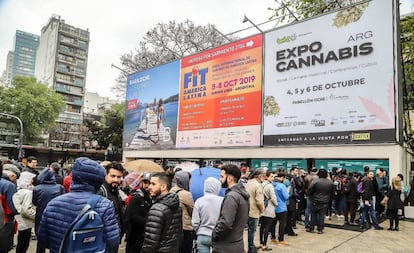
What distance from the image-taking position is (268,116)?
1494cm

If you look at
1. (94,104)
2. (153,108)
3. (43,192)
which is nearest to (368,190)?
(43,192)

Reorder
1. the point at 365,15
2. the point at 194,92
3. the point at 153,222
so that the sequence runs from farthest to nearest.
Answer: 1. the point at 194,92
2. the point at 365,15
3. the point at 153,222

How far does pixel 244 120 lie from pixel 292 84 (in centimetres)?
288

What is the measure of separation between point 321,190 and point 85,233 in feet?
24.2

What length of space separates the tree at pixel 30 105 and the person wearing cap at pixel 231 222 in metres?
42.5

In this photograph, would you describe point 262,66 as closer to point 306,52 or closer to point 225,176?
point 306,52

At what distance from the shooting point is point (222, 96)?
16984 mm

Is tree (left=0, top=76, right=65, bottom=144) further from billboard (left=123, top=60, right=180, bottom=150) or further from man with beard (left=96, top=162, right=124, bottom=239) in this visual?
man with beard (left=96, top=162, right=124, bottom=239)

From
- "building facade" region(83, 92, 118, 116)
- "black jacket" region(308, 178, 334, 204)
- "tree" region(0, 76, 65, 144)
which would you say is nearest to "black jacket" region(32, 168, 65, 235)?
"black jacket" region(308, 178, 334, 204)

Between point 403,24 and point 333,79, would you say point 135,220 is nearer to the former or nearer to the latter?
point 333,79

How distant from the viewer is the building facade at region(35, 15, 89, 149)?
58438mm

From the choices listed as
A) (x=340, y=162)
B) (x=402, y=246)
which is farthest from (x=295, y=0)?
(x=402, y=246)

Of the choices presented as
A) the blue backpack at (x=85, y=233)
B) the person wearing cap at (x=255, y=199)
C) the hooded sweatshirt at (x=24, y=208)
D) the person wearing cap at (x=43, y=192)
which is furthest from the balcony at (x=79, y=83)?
the blue backpack at (x=85, y=233)

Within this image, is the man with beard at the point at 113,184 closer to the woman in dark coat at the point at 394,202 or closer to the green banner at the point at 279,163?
the woman in dark coat at the point at 394,202
